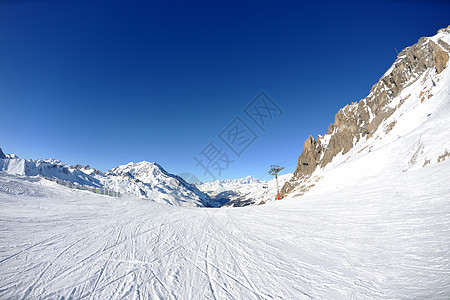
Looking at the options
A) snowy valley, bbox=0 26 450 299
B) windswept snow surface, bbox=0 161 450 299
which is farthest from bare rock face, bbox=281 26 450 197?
windswept snow surface, bbox=0 161 450 299

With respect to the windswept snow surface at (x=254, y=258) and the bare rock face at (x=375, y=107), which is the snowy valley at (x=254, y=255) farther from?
the bare rock face at (x=375, y=107)

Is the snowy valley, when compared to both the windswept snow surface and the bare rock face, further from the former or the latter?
the bare rock face

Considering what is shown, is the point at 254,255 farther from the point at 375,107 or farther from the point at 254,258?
the point at 375,107

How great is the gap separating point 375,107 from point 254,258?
93.1 metres

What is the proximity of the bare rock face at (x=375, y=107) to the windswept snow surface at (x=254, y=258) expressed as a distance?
142 feet

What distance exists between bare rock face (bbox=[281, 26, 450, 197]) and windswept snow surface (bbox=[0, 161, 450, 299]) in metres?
43.3

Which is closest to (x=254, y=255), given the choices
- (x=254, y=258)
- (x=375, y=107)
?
(x=254, y=258)

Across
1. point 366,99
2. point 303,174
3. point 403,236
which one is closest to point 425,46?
point 366,99

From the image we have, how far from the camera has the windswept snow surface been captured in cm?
403

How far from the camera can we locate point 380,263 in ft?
15.3

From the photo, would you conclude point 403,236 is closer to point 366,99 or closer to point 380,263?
point 380,263

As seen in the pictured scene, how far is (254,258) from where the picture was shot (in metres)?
5.76

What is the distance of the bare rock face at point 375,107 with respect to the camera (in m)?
56.1

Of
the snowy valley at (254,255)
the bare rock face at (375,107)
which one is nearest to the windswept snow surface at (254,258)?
the snowy valley at (254,255)
